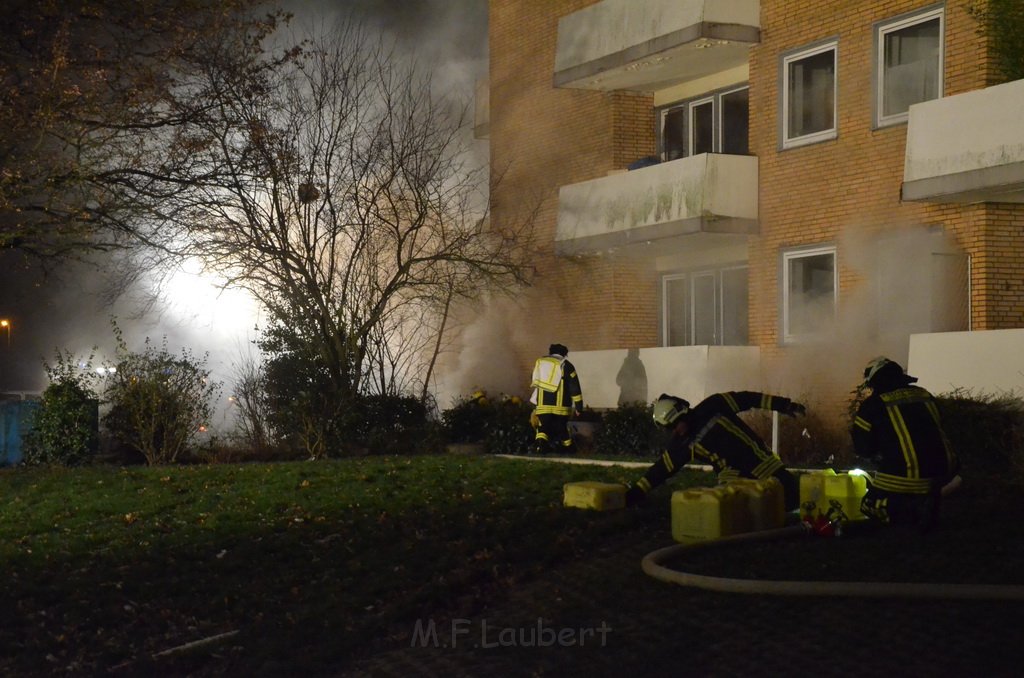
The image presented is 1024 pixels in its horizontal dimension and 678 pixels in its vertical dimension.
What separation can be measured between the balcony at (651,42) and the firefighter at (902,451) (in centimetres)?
1164

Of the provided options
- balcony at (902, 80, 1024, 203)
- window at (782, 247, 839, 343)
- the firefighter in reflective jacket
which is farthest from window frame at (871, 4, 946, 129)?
the firefighter in reflective jacket

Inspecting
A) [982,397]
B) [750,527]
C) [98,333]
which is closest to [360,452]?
[982,397]

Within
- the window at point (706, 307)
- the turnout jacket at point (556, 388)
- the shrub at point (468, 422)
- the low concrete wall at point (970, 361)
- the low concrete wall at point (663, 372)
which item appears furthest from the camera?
the window at point (706, 307)

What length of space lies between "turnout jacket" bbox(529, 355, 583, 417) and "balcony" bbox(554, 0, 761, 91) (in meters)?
5.79

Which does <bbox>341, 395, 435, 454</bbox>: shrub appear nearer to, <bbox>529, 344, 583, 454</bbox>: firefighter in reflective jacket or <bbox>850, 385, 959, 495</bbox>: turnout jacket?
<bbox>529, 344, 583, 454</bbox>: firefighter in reflective jacket

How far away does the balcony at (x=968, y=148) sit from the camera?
1495cm

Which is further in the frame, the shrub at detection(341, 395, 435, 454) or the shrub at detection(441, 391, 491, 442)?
the shrub at detection(441, 391, 491, 442)

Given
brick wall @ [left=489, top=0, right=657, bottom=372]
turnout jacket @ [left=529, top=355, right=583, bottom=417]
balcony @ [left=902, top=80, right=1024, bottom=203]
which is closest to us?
balcony @ [left=902, top=80, right=1024, bottom=203]

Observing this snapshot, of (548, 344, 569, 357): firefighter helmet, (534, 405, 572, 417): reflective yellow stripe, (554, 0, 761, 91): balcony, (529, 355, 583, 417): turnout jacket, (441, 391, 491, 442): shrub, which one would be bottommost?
(441, 391, 491, 442): shrub

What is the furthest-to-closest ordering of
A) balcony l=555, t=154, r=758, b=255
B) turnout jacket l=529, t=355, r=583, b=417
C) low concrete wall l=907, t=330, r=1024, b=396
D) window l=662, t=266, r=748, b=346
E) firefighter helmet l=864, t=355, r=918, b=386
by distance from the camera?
window l=662, t=266, r=748, b=346 < balcony l=555, t=154, r=758, b=255 < turnout jacket l=529, t=355, r=583, b=417 < low concrete wall l=907, t=330, r=1024, b=396 < firefighter helmet l=864, t=355, r=918, b=386

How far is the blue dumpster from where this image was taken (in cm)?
1997

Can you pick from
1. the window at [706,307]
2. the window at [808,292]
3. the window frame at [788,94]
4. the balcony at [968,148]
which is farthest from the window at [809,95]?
the window at [706,307]

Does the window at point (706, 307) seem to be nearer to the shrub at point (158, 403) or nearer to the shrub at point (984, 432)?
the shrub at point (984, 432)

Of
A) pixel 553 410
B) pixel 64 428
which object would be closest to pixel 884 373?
pixel 553 410
